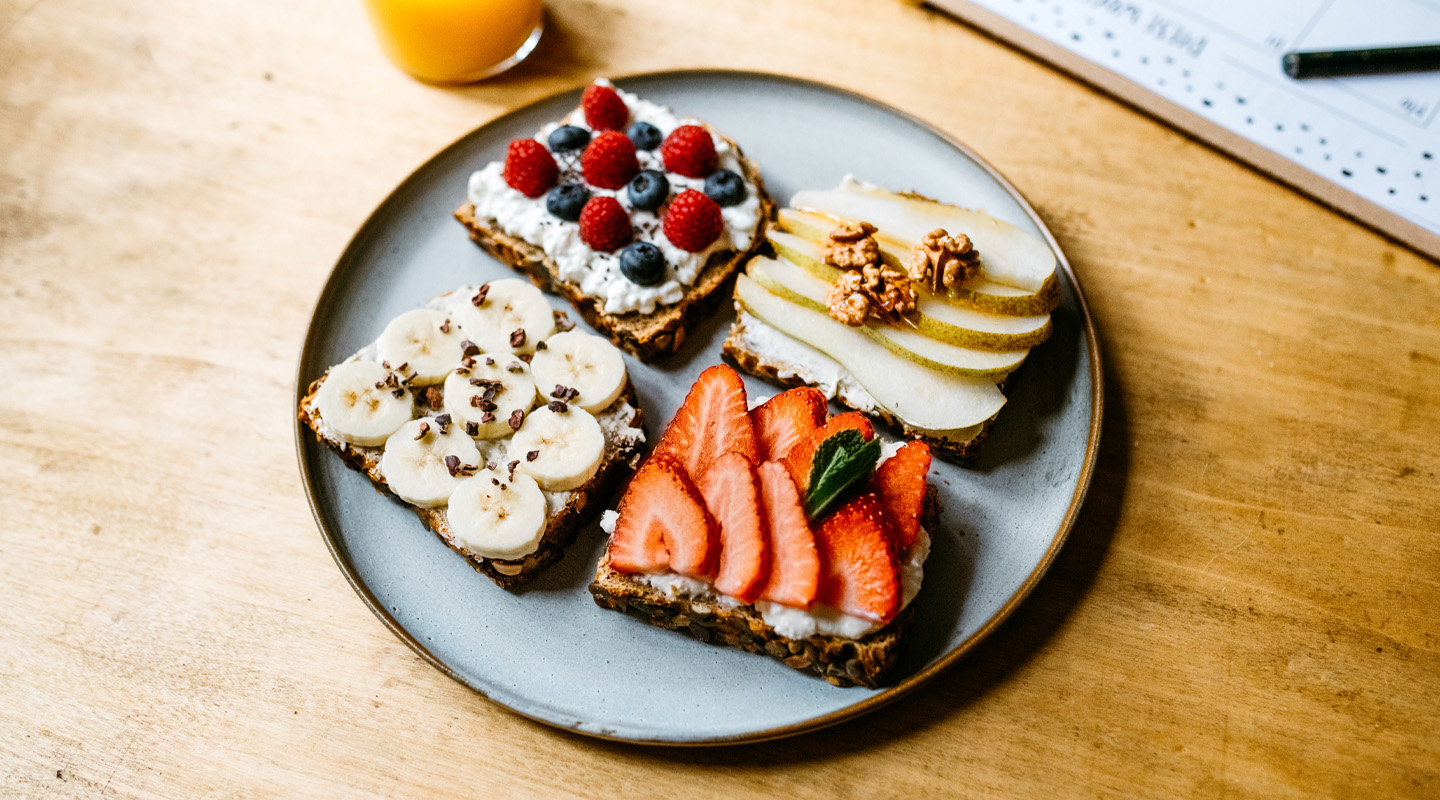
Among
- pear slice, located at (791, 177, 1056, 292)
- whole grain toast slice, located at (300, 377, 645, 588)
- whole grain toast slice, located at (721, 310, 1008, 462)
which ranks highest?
pear slice, located at (791, 177, 1056, 292)

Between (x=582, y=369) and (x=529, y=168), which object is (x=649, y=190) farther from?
(x=582, y=369)

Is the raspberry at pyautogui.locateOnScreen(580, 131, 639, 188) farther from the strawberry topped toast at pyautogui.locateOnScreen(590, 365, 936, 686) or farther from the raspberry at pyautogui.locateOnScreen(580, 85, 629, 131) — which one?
the strawberry topped toast at pyautogui.locateOnScreen(590, 365, 936, 686)

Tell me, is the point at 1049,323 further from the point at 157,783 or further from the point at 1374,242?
the point at 157,783

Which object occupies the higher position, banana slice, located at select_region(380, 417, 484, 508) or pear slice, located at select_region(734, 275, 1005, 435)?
pear slice, located at select_region(734, 275, 1005, 435)

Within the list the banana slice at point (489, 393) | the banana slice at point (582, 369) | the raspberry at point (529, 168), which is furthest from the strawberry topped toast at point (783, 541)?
the raspberry at point (529, 168)

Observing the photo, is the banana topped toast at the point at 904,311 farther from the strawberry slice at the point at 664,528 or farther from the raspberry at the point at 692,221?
the strawberry slice at the point at 664,528

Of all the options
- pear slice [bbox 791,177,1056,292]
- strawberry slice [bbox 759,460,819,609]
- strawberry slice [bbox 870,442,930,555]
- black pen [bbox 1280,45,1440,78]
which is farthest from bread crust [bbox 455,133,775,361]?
black pen [bbox 1280,45,1440,78]

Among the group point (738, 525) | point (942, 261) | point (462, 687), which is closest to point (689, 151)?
point (942, 261)
